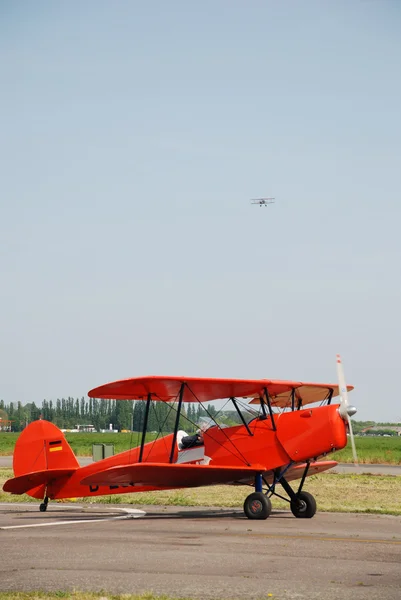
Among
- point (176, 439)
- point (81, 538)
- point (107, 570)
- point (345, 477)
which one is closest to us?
point (107, 570)

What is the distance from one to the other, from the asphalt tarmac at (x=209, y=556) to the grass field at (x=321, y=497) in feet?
8.38

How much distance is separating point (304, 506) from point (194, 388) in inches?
136

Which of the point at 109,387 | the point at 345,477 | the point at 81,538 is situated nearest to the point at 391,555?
the point at 81,538

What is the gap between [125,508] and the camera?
22.3 m

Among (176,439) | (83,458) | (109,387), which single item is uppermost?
(109,387)

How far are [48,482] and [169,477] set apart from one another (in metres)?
4.10

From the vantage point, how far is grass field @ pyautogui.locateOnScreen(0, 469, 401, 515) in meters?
22.0

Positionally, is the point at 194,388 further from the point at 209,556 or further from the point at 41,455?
the point at 209,556

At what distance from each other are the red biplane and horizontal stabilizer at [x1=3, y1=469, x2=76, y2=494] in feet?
0.08

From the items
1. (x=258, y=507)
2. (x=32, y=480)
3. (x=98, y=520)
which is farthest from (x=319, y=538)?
(x=32, y=480)

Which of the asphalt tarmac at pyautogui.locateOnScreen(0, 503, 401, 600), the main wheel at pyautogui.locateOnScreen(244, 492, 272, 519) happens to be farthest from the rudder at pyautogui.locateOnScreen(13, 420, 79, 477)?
the main wheel at pyautogui.locateOnScreen(244, 492, 272, 519)

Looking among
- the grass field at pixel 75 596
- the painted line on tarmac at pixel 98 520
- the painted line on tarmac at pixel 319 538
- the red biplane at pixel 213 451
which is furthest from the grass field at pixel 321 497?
the grass field at pixel 75 596

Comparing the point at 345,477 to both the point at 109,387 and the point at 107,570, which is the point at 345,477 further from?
the point at 107,570

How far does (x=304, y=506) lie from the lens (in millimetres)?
18891
